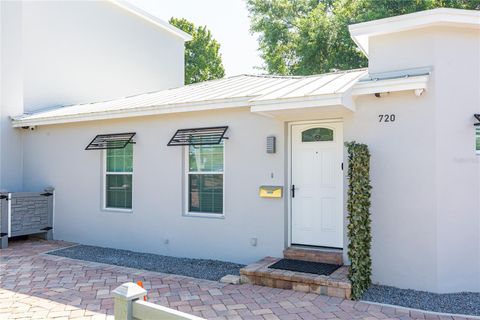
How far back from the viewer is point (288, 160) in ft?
25.6

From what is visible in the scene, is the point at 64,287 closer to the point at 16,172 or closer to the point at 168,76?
the point at 16,172

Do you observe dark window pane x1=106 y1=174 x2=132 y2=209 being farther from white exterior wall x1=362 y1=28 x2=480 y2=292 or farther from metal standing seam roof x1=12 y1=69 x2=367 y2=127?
white exterior wall x1=362 y1=28 x2=480 y2=292

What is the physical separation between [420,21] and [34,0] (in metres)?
11.8

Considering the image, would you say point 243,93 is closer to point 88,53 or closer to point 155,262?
point 155,262

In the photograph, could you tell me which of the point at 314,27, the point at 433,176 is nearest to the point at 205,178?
the point at 433,176

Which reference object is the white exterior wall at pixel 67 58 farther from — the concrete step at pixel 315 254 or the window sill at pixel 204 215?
the concrete step at pixel 315 254

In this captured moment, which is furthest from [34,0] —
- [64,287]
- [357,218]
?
[357,218]

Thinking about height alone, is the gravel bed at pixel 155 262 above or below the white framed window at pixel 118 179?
below

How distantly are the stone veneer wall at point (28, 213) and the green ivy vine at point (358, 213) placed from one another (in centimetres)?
864

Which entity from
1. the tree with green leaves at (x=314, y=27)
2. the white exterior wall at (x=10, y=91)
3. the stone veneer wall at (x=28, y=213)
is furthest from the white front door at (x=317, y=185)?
the tree with green leaves at (x=314, y=27)

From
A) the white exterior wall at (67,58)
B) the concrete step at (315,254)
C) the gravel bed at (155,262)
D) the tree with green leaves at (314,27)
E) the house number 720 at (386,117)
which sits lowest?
the gravel bed at (155,262)

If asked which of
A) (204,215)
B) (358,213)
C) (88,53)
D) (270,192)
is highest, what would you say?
(88,53)

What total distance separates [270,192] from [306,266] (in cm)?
155

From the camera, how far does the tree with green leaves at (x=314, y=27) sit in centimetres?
1931
